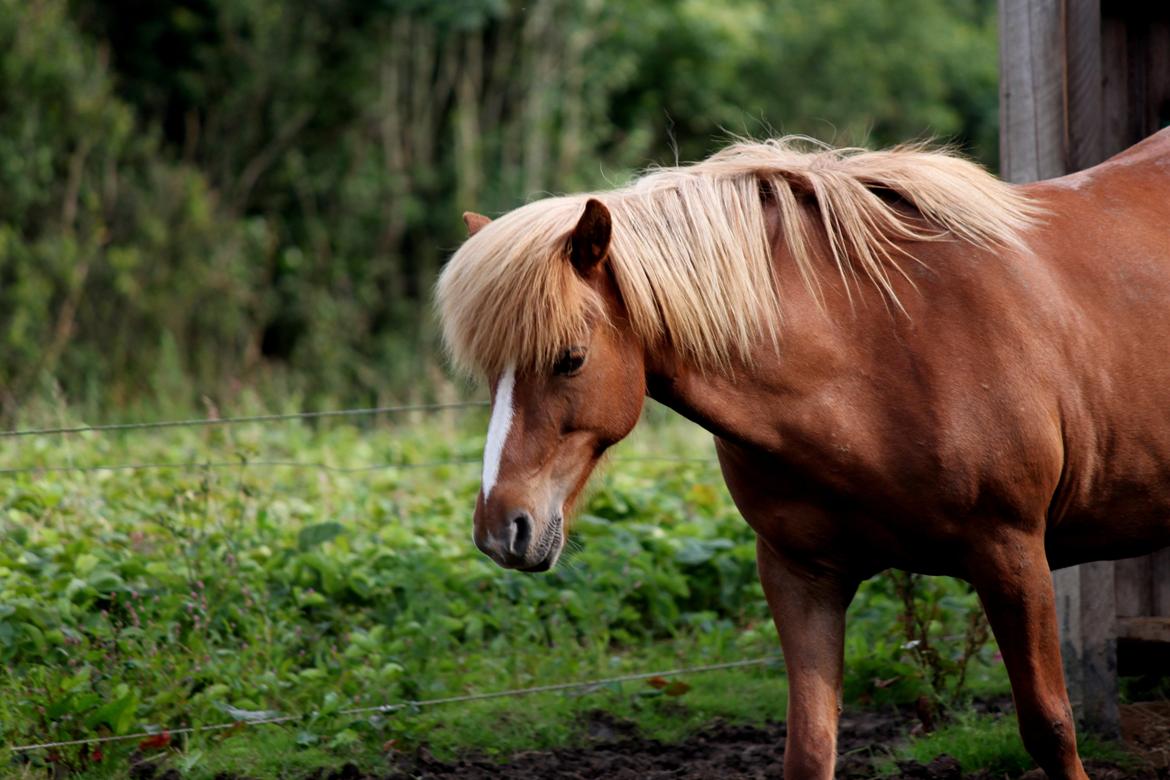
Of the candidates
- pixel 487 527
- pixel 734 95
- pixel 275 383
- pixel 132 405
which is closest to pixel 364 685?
pixel 487 527

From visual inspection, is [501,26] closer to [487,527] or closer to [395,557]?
[395,557]

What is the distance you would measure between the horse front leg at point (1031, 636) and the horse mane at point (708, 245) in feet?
2.42

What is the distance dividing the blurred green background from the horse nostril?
659 cm

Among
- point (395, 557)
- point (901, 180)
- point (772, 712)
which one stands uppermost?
point (901, 180)

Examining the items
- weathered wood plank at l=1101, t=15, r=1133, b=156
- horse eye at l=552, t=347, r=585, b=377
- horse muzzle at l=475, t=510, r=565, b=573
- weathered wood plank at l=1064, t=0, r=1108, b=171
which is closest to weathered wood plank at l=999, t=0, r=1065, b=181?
weathered wood plank at l=1064, t=0, r=1108, b=171

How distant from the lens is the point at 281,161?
567 inches

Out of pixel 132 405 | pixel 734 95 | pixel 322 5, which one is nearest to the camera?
pixel 132 405

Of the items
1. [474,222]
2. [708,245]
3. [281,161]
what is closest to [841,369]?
[708,245]

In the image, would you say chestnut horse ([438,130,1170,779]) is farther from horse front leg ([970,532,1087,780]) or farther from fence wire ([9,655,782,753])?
fence wire ([9,655,782,753])

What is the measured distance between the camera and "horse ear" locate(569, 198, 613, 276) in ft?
9.77

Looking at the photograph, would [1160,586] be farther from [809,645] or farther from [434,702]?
[434,702]

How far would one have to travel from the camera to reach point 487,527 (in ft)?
9.82

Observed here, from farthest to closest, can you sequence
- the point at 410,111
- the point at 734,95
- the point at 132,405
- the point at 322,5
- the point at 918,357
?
the point at 734,95, the point at 410,111, the point at 322,5, the point at 132,405, the point at 918,357

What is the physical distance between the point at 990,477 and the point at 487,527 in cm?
125
